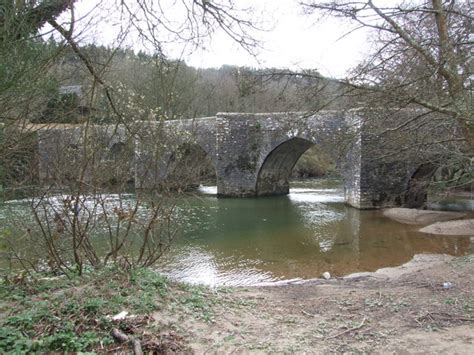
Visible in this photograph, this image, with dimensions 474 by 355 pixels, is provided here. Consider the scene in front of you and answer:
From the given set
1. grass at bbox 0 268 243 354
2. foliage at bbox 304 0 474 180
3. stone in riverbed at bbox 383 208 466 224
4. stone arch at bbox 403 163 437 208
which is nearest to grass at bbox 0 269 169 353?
grass at bbox 0 268 243 354

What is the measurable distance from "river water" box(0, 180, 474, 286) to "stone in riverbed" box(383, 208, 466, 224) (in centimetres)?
46

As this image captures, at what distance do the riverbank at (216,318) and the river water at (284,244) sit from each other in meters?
1.45

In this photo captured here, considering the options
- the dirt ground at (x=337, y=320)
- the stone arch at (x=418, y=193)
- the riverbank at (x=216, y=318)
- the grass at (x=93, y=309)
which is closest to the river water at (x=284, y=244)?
the grass at (x=93, y=309)

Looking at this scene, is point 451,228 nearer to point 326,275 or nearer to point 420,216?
point 420,216

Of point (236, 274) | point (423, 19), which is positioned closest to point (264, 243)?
point (236, 274)

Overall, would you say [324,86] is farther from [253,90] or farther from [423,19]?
[423,19]

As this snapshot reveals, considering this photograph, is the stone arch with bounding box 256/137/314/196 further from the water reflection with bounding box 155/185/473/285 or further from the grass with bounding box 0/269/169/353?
the grass with bounding box 0/269/169/353

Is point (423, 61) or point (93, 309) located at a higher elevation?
point (423, 61)

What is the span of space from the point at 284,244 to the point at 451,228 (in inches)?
172

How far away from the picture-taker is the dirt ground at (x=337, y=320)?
3.17m

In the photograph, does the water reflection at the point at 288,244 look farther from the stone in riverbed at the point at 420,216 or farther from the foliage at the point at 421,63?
the foliage at the point at 421,63

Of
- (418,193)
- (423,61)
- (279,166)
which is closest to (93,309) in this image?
(423,61)

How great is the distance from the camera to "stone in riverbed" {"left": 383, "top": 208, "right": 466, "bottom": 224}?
1228 cm

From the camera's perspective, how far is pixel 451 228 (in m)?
10.8
